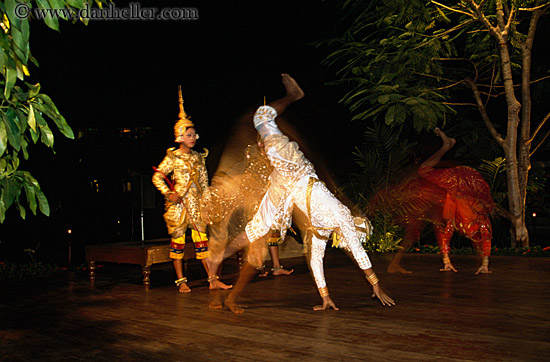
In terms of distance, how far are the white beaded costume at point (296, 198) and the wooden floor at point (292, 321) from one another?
0.66m

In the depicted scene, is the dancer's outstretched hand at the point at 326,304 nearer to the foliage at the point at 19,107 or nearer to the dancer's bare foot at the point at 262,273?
the dancer's bare foot at the point at 262,273

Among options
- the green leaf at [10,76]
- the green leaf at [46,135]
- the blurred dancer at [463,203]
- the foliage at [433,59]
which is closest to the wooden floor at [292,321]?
the blurred dancer at [463,203]

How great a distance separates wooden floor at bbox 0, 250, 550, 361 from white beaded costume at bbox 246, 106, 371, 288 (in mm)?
661

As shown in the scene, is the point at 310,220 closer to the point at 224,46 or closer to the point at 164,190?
the point at 164,190

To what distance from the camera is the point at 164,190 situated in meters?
5.99

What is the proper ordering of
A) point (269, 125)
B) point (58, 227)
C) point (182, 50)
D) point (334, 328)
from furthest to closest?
1. point (182, 50)
2. point (58, 227)
3. point (269, 125)
4. point (334, 328)

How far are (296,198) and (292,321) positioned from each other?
1.00 metres

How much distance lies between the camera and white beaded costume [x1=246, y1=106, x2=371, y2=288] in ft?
14.8

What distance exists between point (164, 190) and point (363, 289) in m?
2.40

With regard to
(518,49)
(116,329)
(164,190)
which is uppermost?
(518,49)

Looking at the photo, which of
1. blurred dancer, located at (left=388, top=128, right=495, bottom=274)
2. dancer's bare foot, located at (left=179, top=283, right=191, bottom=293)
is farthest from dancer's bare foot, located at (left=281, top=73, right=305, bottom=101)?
dancer's bare foot, located at (left=179, top=283, right=191, bottom=293)

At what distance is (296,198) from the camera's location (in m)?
4.56

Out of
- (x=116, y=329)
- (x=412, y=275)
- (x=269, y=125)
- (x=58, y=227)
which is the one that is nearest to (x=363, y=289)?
(x=412, y=275)

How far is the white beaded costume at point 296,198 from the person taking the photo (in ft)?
14.8
